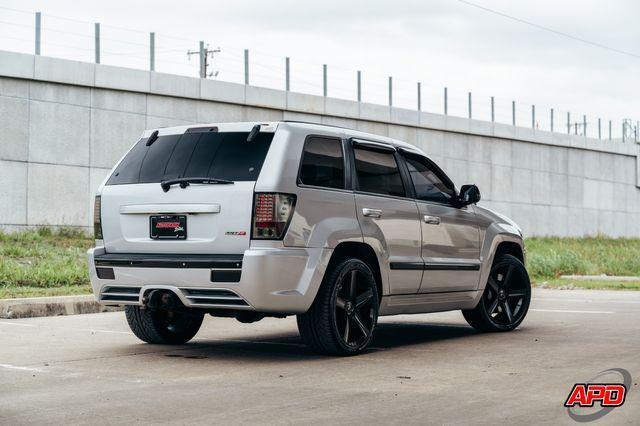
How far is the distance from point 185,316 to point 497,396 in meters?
4.02

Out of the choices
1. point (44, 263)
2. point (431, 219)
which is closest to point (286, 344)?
point (431, 219)

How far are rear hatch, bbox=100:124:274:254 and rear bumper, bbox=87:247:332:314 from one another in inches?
4.8

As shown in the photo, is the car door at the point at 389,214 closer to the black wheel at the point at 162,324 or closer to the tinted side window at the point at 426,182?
the tinted side window at the point at 426,182

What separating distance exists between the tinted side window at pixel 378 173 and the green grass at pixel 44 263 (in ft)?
22.1

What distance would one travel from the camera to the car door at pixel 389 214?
895 cm

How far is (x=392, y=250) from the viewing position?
9195 mm

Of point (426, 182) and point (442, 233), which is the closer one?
point (442, 233)

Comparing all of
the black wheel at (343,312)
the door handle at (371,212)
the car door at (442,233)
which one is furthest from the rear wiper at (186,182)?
the car door at (442,233)

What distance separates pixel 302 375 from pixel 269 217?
1.28m

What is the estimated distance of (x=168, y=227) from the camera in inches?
333

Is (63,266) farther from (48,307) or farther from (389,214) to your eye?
(389,214)

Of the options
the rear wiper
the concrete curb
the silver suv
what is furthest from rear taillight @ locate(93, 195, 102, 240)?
the concrete curb

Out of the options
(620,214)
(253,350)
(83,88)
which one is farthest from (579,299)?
(620,214)
